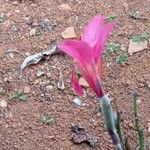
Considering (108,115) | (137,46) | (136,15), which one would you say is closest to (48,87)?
(137,46)

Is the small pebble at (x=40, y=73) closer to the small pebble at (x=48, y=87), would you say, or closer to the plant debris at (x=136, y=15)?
the small pebble at (x=48, y=87)

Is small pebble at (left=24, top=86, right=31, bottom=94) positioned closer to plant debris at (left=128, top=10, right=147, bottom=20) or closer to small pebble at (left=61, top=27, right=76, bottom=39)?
small pebble at (left=61, top=27, right=76, bottom=39)

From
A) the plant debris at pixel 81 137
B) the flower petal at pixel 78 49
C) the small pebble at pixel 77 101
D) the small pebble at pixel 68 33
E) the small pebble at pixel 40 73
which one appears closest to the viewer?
the flower petal at pixel 78 49

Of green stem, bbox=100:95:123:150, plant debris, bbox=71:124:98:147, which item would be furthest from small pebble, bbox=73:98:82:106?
green stem, bbox=100:95:123:150

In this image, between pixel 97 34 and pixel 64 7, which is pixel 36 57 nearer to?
pixel 64 7

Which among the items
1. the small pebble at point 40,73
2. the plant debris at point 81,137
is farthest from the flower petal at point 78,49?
the small pebble at point 40,73

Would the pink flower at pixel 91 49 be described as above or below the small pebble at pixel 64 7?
above
